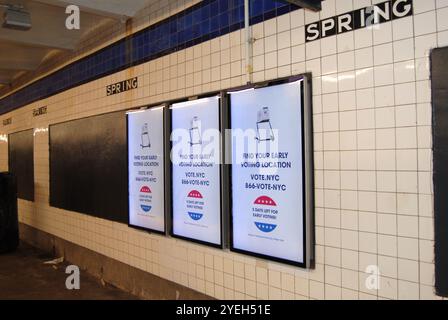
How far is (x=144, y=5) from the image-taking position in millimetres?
4496

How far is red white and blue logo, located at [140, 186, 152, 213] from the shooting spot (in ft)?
14.2

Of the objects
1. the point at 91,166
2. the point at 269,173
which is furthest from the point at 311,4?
the point at 91,166

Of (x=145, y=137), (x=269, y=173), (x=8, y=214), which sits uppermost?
(x=145, y=137)

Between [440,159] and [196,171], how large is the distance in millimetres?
2098

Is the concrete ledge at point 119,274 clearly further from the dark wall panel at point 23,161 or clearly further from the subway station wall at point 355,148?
the dark wall panel at point 23,161

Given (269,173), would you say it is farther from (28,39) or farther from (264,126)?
(28,39)

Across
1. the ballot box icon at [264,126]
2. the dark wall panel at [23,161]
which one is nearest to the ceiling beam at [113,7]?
the ballot box icon at [264,126]

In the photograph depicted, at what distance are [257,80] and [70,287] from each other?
12.3 feet

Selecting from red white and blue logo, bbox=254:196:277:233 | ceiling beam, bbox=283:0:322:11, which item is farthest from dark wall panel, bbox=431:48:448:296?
red white and blue logo, bbox=254:196:277:233

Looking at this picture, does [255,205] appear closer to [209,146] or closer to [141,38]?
[209,146]

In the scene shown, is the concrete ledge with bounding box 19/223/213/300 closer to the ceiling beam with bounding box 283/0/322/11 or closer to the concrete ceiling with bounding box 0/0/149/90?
the ceiling beam with bounding box 283/0/322/11

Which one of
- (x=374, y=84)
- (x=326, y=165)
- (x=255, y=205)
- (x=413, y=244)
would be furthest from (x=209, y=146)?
(x=413, y=244)

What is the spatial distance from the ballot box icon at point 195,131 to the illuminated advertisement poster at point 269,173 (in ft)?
1.41

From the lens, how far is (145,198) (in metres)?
4.39
